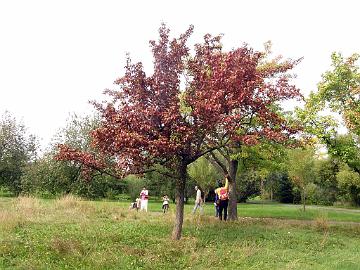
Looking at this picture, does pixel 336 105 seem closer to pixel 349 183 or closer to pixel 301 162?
pixel 301 162

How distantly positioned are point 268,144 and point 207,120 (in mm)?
8742

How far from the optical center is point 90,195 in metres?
41.1

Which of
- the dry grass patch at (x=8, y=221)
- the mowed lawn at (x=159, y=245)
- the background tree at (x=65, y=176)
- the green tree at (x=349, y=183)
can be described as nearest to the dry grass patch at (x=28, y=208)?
the mowed lawn at (x=159, y=245)

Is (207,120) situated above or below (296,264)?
above

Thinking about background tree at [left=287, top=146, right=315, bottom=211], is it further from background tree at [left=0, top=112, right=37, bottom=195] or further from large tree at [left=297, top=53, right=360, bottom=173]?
background tree at [left=0, top=112, right=37, bottom=195]

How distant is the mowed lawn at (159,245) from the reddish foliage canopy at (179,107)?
2.42 metres

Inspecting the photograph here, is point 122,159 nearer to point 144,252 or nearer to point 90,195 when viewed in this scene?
point 144,252

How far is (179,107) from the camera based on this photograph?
39.6 ft

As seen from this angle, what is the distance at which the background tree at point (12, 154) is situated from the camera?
43.8 m

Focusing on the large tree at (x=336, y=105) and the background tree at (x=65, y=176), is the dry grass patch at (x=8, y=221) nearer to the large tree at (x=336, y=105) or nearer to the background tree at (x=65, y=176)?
the large tree at (x=336, y=105)

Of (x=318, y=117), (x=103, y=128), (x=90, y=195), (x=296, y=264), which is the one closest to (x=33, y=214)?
(x=103, y=128)

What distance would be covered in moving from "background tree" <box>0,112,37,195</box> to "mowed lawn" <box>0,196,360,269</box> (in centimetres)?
2924

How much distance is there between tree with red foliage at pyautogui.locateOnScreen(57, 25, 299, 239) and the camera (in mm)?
11562

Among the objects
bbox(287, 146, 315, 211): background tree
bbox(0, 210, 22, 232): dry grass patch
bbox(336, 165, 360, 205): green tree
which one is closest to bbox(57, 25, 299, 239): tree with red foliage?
bbox(0, 210, 22, 232): dry grass patch
